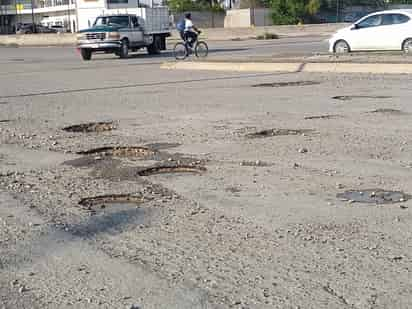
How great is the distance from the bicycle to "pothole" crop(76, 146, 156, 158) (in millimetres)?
21772

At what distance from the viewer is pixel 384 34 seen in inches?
1116

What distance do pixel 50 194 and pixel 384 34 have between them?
867 inches

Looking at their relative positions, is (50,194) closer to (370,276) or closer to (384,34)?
(370,276)

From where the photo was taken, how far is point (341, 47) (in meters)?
29.7

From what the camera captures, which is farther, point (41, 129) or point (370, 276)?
point (41, 129)

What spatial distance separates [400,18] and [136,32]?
15.1 metres

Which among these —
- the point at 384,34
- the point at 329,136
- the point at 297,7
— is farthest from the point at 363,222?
the point at 297,7

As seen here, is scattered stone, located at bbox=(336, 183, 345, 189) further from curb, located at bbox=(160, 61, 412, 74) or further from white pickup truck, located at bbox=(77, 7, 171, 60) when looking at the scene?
white pickup truck, located at bbox=(77, 7, 171, 60)

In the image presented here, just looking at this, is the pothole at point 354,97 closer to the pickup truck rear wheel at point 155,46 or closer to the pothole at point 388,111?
the pothole at point 388,111

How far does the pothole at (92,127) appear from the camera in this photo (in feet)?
43.4

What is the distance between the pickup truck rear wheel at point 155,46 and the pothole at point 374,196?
110 ft

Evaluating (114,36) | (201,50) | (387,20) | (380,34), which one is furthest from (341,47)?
(114,36)

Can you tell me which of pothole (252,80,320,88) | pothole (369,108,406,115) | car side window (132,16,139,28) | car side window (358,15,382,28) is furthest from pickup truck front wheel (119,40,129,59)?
pothole (369,108,406,115)

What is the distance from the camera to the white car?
27772 mm
